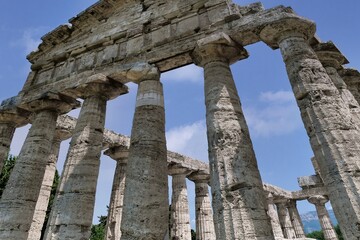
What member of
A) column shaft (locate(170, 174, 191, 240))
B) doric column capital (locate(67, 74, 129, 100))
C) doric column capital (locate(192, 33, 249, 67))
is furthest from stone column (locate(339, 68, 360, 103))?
column shaft (locate(170, 174, 191, 240))

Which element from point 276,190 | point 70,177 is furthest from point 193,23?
point 276,190

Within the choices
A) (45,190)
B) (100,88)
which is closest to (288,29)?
(100,88)

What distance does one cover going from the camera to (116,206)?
13898mm

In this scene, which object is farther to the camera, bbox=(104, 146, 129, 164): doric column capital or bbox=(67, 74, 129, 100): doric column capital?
bbox=(104, 146, 129, 164): doric column capital

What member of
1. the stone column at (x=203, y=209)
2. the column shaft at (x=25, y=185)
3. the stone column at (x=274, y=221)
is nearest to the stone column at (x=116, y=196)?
the column shaft at (x=25, y=185)

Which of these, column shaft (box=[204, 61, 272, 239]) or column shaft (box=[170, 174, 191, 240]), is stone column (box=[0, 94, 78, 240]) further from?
column shaft (box=[170, 174, 191, 240])

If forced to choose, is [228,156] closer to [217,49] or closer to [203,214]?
[217,49]

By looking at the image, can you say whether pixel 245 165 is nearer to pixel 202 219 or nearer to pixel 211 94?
pixel 211 94

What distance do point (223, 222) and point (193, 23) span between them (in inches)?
286

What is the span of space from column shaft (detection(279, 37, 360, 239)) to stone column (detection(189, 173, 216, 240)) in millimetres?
11826

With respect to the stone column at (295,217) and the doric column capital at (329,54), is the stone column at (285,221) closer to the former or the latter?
the stone column at (295,217)

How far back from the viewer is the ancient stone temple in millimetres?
6043

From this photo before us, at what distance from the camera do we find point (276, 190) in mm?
23156

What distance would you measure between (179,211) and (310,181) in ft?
43.7
